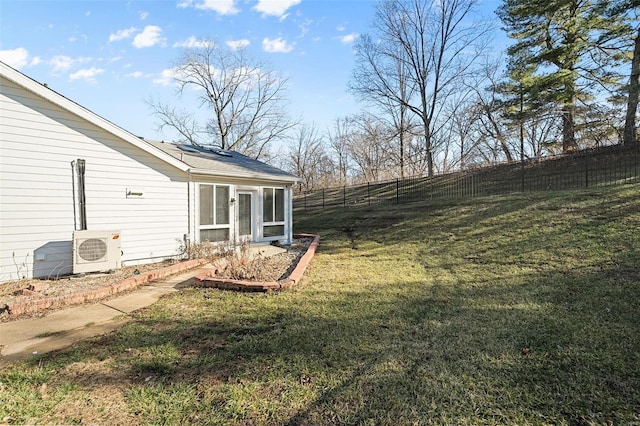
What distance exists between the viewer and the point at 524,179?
13.0 m

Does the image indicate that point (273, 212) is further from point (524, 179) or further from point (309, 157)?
point (309, 157)

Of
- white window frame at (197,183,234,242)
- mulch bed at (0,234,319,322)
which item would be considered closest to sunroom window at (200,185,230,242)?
white window frame at (197,183,234,242)

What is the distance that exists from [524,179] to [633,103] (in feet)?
17.7

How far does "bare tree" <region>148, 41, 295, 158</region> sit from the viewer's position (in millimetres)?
26406

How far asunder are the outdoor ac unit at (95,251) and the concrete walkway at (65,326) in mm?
1537

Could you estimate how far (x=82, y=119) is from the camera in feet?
20.6

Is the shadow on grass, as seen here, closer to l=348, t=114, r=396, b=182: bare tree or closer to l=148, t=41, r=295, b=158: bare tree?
l=348, t=114, r=396, b=182: bare tree

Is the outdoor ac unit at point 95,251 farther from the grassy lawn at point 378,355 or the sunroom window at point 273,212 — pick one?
the sunroom window at point 273,212

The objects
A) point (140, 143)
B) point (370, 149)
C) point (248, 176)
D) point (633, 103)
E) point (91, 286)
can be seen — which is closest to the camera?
point (91, 286)

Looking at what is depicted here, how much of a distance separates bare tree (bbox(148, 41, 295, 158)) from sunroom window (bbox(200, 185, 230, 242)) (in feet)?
64.6

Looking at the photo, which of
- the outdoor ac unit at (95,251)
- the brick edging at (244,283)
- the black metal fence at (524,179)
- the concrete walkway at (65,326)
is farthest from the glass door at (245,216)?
the black metal fence at (524,179)

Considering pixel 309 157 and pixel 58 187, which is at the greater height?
pixel 309 157

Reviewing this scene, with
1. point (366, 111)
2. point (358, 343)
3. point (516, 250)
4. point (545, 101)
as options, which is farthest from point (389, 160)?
point (358, 343)

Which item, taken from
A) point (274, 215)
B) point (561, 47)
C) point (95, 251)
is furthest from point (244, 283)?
point (561, 47)
